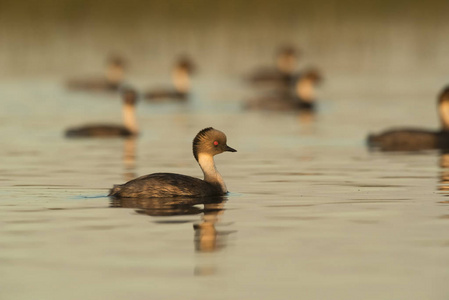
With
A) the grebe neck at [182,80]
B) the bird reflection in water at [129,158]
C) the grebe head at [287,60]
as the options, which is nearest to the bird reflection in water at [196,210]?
the bird reflection in water at [129,158]

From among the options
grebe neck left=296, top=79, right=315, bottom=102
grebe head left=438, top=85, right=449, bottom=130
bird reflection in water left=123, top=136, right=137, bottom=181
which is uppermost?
grebe neck left=296, top=79, right=315, bottom=102

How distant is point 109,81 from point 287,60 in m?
8.34

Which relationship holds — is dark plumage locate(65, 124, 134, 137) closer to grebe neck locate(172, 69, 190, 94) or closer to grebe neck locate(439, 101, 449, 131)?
grebe neck locate(439, 101, 449, 131)

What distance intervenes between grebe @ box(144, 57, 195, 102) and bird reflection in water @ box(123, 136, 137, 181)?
468 inches

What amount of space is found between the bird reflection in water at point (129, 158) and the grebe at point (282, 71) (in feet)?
69.7

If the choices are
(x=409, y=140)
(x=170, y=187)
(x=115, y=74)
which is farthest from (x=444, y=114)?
(x=115, y=74)

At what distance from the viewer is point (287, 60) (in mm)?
54375

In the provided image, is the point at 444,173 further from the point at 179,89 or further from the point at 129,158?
the point at 179,89

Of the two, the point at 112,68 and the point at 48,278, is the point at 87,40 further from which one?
the point at 48,278

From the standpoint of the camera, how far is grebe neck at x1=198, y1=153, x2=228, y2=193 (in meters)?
19.0

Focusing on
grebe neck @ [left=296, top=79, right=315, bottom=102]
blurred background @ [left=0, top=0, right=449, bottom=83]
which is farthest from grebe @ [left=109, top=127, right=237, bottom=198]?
blurred background @ [left=0, top=0, right=449, bottom=83]

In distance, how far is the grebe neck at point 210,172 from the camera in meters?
19.0

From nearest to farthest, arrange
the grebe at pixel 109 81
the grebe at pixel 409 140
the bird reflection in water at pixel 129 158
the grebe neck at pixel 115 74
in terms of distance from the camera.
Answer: the bird reflection in water at pixel 129 158 < the grebe at pixel 409 140 < the grebe at pixel 109 81 < the grebe neck at pixel 115 74

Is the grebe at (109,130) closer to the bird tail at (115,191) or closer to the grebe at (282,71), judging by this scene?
the bird tail at (115,191)
